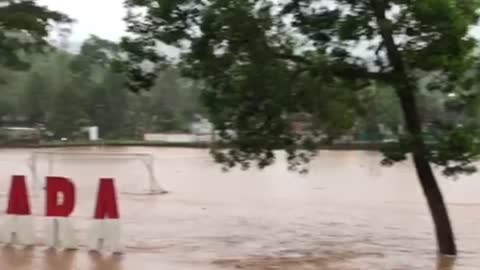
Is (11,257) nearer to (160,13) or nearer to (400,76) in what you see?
(160,13)

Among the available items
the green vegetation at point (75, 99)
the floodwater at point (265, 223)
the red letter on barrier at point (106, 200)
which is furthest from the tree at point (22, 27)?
the green vegetation at point (75, 99)

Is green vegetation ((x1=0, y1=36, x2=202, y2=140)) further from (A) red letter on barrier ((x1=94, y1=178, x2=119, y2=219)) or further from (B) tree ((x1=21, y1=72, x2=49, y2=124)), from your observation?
(A) red letter on barrier ((x1=94, y1=178, x2=119, y2=219))

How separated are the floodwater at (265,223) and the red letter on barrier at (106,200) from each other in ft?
1.94

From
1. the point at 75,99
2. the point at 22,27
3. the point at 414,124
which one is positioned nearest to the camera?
the point at 414,124

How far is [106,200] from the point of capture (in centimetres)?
1254

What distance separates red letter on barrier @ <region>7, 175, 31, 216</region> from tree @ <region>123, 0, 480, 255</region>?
2545 millimetres

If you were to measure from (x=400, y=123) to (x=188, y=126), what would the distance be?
2872 inches

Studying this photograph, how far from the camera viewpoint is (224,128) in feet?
44.4

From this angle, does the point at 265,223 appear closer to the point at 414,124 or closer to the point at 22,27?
the point at 414,124

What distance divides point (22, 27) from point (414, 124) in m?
13.4

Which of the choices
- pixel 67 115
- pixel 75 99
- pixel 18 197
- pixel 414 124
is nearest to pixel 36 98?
pixel 67 115

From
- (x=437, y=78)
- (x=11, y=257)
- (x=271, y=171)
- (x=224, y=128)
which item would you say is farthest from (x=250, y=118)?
(x=271, y=171)

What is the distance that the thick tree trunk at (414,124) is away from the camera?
41.8 feet

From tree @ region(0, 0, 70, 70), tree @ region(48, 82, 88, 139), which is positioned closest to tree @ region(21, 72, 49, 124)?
tree @ region(48, 82, 88, 139)
